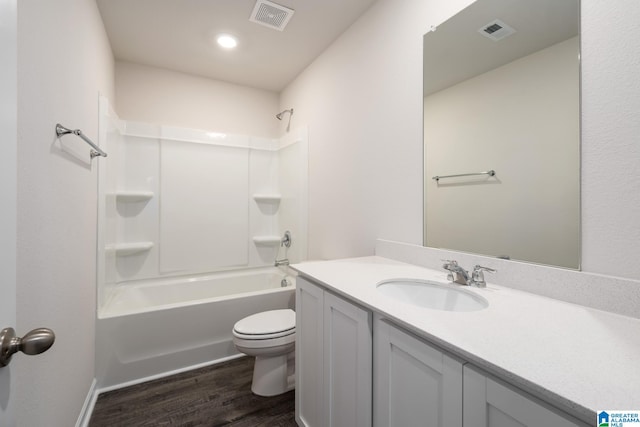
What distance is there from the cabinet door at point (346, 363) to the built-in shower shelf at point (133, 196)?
86.2 inches

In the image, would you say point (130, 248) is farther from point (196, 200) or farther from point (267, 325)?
point (267, 325)

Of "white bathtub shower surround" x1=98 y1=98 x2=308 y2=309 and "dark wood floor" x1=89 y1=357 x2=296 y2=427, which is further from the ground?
"white bathtub shower surround" x1=98 y1=98 x2=308 y2=309

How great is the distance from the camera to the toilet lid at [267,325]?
68.3 inches

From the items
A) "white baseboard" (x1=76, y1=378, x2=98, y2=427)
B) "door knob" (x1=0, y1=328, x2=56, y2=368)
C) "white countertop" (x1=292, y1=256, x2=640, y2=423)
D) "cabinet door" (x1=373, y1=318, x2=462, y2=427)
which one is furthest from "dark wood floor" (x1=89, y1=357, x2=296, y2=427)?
"door knob" (x1=0, y1=328, x2=56, y2=368)

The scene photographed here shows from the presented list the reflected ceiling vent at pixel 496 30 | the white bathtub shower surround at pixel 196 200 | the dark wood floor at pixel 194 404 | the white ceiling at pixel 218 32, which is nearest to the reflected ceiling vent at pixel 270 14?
the white ceiling at pixel 218 32

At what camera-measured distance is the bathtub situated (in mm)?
1887

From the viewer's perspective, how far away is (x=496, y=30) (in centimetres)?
121

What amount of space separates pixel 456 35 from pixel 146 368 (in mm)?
2876

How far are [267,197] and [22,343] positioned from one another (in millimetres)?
2712

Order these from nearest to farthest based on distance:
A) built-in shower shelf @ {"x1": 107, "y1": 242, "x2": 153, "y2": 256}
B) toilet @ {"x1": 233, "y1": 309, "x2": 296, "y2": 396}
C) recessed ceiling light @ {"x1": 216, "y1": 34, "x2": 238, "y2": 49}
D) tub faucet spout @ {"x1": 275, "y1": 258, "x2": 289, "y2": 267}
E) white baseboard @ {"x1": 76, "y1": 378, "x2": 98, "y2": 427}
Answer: white baseboard @ {"x1": 76, "y1": 378, "x2": 98, "y2": 427} < toilet @ {"x1": 233, "y1": 309, "x2": 296, "y2": 396} < recessed ceiling light @ {"x1": 216, "y1": 34, "x2": 238, "y2": 49} < built-in shower shelf @ {"x1": 107, "y1": 242, "x2": 153, "y2": 256} < tub faucet spout @ {"x1": 275, "y1": 258, "x2": 289, "y2": 267}

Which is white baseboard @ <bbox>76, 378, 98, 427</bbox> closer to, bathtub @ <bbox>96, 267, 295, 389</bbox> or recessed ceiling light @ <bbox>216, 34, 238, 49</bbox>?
bathtub @ <bbox>96, 267, 295, 389</bbox>

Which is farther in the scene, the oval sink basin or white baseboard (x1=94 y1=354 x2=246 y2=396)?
white baseboard (x1=94 y1=354 x2=246 y2=396)

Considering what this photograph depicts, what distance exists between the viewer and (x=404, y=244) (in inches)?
62.7

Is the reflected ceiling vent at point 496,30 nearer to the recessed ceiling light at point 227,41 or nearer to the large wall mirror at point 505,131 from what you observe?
the large wall mirror at point 505,131
